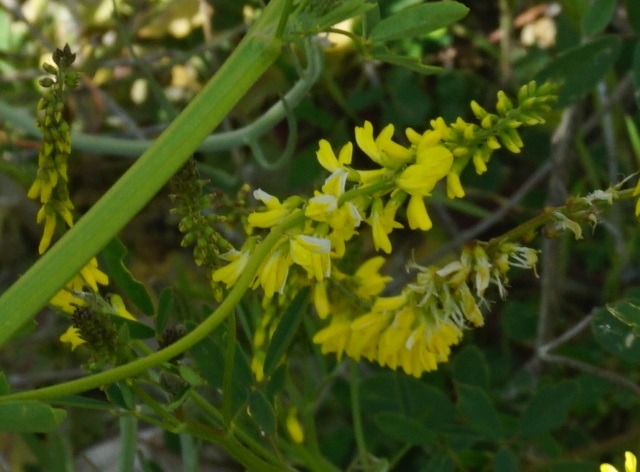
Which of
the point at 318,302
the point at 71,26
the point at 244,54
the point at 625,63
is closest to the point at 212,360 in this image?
the point at 318,302

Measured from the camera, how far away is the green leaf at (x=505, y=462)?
1.16 meters

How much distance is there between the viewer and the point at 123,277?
913 mm

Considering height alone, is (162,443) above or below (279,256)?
below

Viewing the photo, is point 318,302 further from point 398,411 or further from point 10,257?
point 10,257

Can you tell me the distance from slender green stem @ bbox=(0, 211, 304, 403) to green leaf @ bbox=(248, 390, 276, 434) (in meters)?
0.13

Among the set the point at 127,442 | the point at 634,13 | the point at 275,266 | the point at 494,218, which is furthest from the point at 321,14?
the point at 494,218

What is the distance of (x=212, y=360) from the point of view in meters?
0.92

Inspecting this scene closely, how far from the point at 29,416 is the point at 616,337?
0.62 m

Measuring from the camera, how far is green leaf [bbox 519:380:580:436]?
1199mm

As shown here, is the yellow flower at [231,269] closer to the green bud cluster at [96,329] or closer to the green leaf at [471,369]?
the green bud cluster at [96,329]

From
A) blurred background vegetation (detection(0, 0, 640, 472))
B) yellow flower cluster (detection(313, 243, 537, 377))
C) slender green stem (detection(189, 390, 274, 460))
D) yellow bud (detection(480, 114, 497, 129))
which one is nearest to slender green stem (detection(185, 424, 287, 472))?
slender green stem (detection(189, 390, 274, 460))

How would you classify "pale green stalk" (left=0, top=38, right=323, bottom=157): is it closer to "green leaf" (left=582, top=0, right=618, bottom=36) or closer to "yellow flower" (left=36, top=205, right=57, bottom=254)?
"yellow flower" (left=36, top=205, right=57, bottom=254)

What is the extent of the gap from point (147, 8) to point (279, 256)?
1.39 meters

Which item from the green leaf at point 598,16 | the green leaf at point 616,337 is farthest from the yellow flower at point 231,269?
the green leaf at point 598,16
